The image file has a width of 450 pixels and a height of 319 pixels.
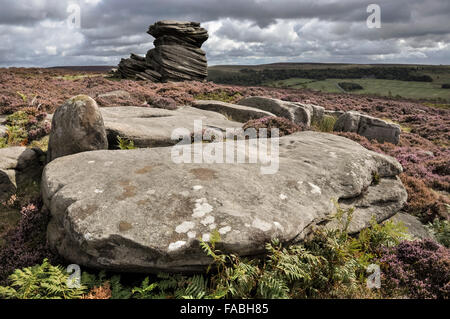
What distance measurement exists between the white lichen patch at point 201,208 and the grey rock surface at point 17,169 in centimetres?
554

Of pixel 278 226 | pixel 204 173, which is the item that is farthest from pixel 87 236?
pixel 278 226

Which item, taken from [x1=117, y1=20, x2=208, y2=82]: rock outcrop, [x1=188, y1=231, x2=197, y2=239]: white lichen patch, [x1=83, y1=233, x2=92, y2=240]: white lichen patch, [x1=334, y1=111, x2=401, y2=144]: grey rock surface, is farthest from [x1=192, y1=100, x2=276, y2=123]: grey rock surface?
[x1=117, y1=20, x2=208, y2=82]: rock outcrop

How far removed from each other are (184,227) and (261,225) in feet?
4.19

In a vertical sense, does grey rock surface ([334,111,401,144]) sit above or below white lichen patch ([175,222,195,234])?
above

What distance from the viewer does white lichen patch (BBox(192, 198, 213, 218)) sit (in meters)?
4.71

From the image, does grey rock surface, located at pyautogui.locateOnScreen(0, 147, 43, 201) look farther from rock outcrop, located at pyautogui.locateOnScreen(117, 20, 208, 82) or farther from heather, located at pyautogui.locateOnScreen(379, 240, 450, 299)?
rock outcrop, located at pyautogui.locateOnScreen(117, 20, 208, 82)

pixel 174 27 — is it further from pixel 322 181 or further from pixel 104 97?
pixel 322 181

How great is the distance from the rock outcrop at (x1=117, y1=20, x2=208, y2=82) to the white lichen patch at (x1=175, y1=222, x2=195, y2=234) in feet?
110

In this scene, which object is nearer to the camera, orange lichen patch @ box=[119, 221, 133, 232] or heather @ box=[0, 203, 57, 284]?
orange lichen patch @ box=[119, 221, 133, 232]

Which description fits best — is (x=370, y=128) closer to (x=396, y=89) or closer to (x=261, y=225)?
(x=261, y=225)

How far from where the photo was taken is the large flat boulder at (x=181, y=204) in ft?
14.1

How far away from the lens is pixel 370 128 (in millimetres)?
18297
